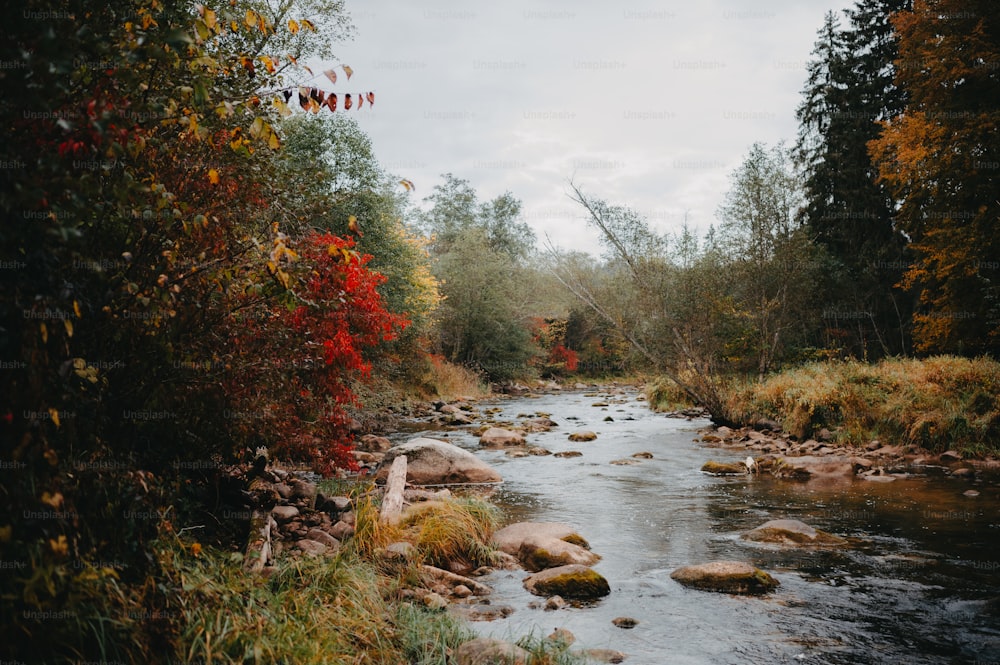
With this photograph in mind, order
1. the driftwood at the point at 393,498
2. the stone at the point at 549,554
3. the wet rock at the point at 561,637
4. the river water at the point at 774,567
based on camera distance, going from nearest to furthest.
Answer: the wet rock at the point at 561,637
the river water at the point at 774,567
the stone at the point at 549,554
the driftwood at the point at 393,498

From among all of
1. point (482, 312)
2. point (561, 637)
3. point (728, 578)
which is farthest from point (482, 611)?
point (482, 312)

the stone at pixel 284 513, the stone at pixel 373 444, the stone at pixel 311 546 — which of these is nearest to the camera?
the stone at pixel 311 546

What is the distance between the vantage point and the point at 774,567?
23.2ft

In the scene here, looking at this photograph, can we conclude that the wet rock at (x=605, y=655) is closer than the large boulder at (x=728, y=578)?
Yes

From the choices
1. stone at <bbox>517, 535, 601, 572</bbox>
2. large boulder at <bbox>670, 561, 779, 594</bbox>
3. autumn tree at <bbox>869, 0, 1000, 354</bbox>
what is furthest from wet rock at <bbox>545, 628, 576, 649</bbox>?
autumn tree at <bbox>869, 0, 1000, 354</bbox>

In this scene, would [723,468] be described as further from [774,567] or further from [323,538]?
[323,538]

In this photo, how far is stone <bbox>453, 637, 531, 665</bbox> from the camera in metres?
4.42

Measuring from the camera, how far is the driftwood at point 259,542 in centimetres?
504

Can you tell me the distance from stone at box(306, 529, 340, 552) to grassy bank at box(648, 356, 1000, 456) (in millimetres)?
12331

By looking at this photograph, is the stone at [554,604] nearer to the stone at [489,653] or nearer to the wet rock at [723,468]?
the stone at [489,653]

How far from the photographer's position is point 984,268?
15211mm

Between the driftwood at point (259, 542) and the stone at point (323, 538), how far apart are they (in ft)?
1.29

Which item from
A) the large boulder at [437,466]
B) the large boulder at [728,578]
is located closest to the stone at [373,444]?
the large boulder at [437,466]

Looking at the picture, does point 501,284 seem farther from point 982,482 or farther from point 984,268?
point 982,482
